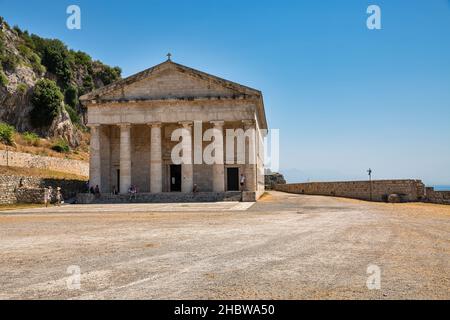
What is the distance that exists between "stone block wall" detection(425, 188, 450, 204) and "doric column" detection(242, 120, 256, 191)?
44.4ft

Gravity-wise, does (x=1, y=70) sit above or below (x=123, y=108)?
above

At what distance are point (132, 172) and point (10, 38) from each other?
150 feet

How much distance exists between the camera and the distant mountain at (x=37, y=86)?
59656 mm

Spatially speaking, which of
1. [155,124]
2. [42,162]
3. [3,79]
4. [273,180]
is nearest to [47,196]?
[155,124]

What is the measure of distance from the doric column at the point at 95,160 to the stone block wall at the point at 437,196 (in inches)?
1073

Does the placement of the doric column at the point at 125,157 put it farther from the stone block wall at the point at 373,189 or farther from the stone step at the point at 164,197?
the stone block wall at the point at 373,189

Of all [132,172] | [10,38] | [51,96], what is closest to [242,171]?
[132,172]

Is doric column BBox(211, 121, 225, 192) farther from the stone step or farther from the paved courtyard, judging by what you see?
the paved courtyard

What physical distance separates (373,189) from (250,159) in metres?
10.8

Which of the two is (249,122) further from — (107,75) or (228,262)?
(107,75)

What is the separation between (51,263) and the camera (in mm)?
7996

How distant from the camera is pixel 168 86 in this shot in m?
34.7
